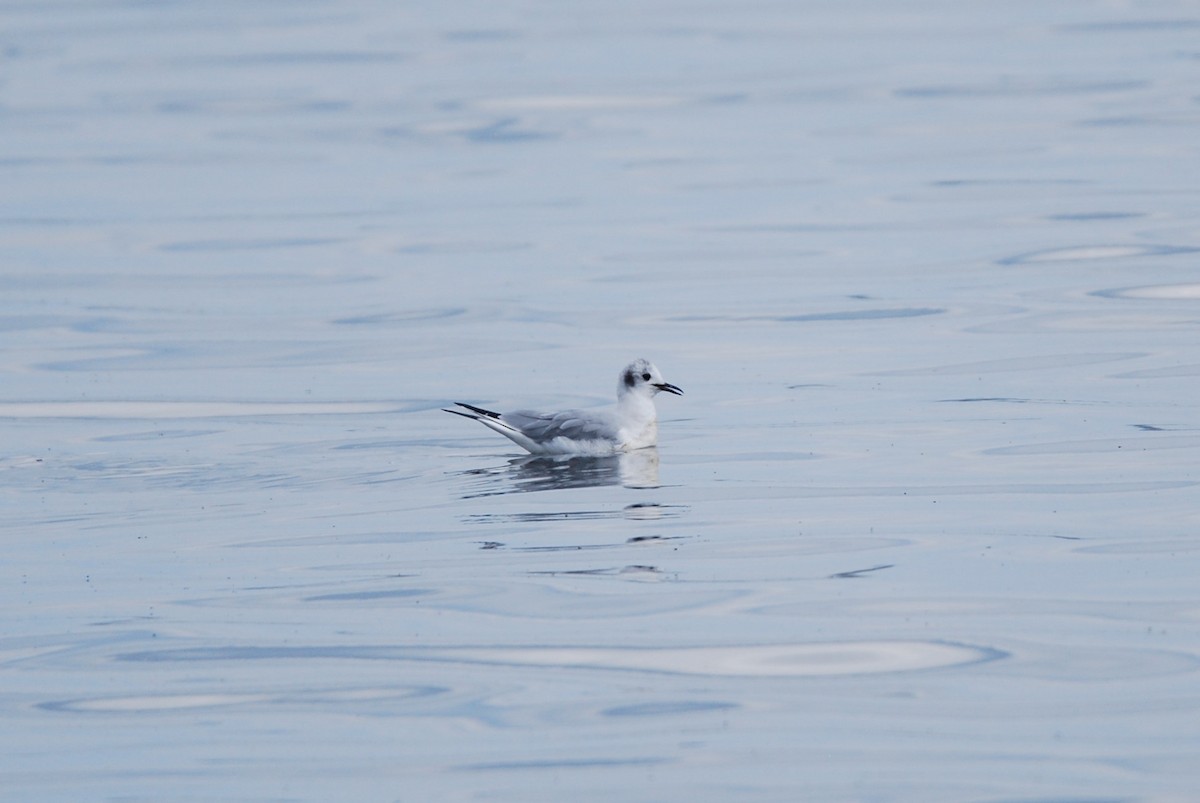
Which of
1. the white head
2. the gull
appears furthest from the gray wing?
the white head

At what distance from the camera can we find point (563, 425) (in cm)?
1559

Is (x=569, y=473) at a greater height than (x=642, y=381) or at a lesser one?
lesser

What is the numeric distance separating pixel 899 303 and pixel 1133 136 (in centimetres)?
1420

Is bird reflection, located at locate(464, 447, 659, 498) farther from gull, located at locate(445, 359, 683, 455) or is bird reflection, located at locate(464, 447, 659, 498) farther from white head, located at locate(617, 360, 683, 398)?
white head, located at locate(617, 360, 683, 398)

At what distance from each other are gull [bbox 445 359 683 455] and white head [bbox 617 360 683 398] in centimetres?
14

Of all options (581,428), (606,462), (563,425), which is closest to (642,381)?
(581,428)

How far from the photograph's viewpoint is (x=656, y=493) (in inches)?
539

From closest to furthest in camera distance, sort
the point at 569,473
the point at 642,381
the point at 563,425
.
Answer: the point at 569,473 < the point at 563,425 < the point at 642,381

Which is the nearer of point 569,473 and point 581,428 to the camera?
point 569,473

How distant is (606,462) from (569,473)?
0.46 m

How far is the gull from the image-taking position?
51.0ft

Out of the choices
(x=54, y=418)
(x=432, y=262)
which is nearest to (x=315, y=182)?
(x=432, y=262)

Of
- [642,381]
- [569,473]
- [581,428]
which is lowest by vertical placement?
[569,473]

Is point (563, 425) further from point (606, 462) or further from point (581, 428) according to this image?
point (606, 462)
